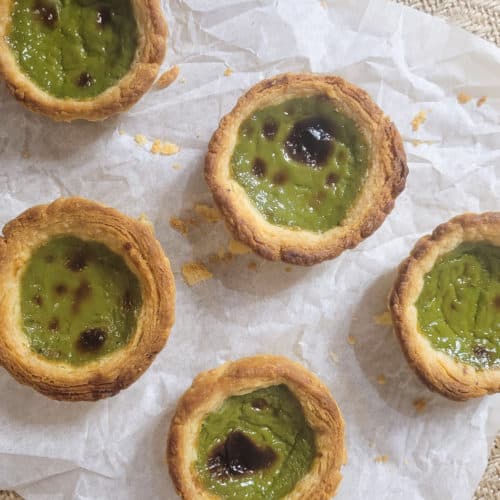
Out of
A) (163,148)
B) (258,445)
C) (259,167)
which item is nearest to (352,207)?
(259,167)

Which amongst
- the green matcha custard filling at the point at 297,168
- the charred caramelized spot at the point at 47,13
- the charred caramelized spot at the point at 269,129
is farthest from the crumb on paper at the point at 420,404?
the charred caramelized spot at the point at 47,13

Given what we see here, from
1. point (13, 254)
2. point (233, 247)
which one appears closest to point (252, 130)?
point (233, 247)

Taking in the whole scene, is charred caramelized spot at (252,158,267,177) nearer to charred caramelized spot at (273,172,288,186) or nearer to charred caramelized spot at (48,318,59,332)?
charred caramelized spot at (273,172,288,186)

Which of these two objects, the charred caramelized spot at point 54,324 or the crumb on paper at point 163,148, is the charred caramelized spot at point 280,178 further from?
the charred caramelized spot at point 54,324

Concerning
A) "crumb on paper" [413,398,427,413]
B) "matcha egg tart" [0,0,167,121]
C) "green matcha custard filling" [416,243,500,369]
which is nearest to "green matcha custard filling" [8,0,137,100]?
"matcha egg tart" [0,0,167,121]

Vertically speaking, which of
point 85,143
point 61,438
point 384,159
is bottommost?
point 61,438

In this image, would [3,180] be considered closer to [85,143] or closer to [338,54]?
[85,143]
